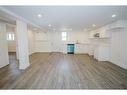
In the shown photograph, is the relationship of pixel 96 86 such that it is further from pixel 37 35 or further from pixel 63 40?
pixel 37 35

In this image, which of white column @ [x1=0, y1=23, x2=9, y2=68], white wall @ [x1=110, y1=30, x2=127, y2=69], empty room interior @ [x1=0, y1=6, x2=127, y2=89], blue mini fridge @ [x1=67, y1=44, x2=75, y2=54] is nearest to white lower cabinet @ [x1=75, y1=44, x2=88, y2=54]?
empty room interior @ [x1=0, y1=6, x2=127, y2=89]

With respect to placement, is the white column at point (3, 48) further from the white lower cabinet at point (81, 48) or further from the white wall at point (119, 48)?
the white lower cabinet at point (81, 48)

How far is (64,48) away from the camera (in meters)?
A: 10.5

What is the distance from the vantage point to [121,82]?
139 inches

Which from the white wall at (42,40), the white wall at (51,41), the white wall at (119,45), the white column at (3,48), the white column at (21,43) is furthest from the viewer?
the white wall at (42,40)

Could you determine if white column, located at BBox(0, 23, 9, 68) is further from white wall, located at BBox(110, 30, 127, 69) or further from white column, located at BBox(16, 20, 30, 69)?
white wall, located at BBox(110, 30, 127, 69)

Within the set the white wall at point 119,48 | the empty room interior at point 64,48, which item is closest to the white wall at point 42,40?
the empty room interior at point 64,48

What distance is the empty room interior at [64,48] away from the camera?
3.31 metres

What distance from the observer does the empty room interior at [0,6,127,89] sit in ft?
10.8

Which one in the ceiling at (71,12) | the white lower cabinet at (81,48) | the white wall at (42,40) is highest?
the ceiling at (71,12)
